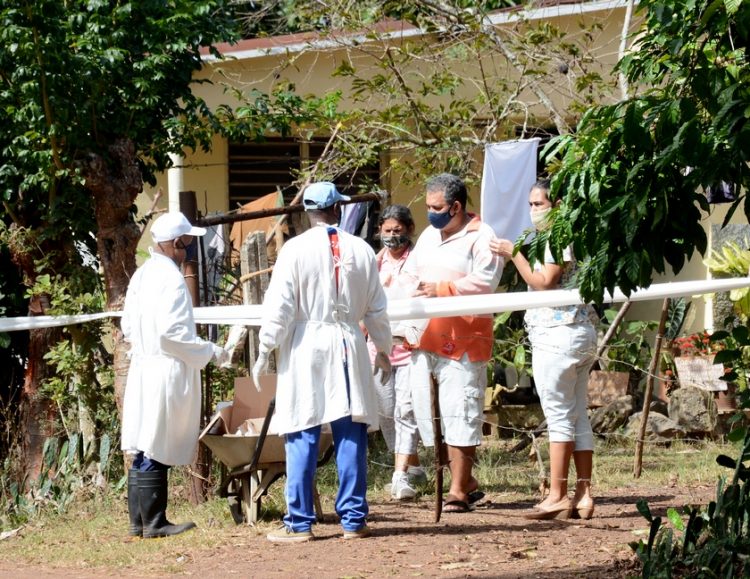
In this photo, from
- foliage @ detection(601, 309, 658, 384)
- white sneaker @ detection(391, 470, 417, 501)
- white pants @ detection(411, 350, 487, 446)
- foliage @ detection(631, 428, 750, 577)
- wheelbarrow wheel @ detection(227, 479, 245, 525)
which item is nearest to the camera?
foliage @ detection(631, 428, 750, 577)

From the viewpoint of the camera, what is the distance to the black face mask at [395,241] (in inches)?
340

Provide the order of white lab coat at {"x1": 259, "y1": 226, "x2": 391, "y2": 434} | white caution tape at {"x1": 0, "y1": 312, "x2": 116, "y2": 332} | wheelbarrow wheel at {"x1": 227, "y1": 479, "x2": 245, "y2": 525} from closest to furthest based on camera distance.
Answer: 1. white lab coat at {"x1": 259, "y1": 226, "x2": 391, "y2": 434}
2. wheelbarrow wheel at {"x1": 227, "y1": 479, "x2": 245, "y2": 525}
3. white caution tape at {"x1": 0, "y1": 312, "x2": 116, "y2": 332}

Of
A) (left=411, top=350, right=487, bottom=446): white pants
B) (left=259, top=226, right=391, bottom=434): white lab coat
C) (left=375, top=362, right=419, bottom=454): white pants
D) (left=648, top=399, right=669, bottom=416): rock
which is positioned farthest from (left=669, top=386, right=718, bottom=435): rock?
(left=259, top=226, right=391, bottom=434): white lab coat

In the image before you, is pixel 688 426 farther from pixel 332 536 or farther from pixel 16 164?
pixel 16 164

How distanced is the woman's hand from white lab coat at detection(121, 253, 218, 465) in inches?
72.7

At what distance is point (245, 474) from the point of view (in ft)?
24.4

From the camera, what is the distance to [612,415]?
1138 cm

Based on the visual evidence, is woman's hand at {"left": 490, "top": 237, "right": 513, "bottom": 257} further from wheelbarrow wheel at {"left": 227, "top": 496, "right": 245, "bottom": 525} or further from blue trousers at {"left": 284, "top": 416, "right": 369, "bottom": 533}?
wheelbarrow wheel at {"left": 227, "top": 496, "right": 245, "bottom": 525}

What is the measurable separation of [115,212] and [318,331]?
3208mm

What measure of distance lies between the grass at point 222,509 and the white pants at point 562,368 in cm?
121

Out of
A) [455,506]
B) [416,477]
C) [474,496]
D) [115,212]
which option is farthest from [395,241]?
[115,212]

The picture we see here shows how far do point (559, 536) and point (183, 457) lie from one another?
241cm

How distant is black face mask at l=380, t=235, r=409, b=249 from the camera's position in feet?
28.3

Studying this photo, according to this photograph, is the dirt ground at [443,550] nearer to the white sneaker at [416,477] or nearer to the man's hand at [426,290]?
the white sneaker at [416,477]
